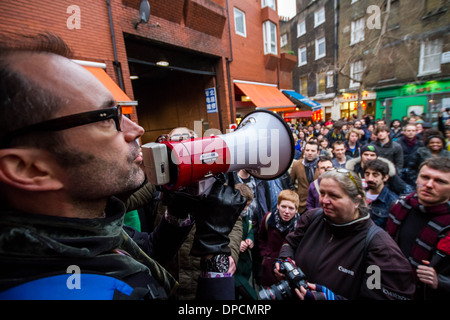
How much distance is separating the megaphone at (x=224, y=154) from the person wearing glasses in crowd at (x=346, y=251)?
68cm

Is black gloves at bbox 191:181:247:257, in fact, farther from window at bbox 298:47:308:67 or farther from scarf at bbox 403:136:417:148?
window at bbox 298:47:308:67

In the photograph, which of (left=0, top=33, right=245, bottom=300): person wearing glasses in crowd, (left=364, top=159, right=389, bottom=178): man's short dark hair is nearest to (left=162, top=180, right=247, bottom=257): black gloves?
(left=0, top=33, right=245, bottom=300): person wearing glasses in crowd

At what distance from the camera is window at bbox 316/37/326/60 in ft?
62.6

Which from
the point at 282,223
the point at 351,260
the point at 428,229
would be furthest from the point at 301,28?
the point at 351,260

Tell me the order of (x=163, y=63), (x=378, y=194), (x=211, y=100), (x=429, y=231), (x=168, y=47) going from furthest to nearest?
(x=211, y=100) → (x=163, y=63) → (x=168, y=47) → (x=378, y=194) → (x=429, y=231)

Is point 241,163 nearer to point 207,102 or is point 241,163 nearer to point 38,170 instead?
point 38,170

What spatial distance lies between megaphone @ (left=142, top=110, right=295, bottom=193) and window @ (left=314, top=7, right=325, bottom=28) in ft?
74.7

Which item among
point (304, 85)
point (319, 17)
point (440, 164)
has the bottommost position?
point (440, 164)

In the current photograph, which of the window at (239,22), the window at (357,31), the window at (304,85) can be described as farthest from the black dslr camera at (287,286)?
the window at (304,85)

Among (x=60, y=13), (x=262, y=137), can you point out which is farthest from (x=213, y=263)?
(x=60, y=13)

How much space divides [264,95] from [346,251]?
362 inches

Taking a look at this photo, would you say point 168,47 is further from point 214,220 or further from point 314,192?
point 214,220

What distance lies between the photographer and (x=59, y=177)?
27.8 inches
